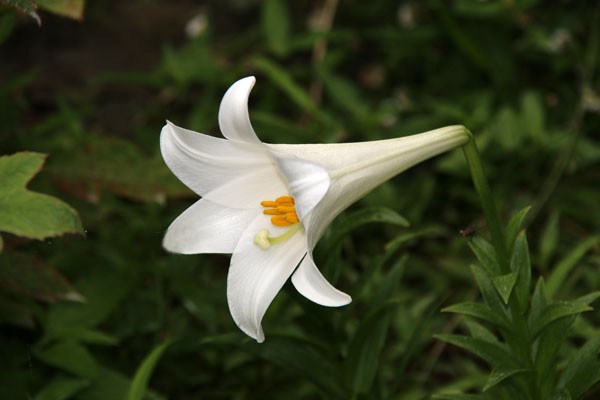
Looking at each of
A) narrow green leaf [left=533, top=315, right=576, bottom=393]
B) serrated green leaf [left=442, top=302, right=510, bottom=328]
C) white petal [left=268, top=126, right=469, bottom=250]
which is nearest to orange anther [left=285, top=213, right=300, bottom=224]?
white petal [left=268, top=126, right=469, bottom=250]

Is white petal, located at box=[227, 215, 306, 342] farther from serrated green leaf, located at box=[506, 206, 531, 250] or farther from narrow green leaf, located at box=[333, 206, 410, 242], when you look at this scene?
serrated green leaf, located at box=[506, 206, 531, 250]

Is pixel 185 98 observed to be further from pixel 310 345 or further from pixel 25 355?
pixel 310 345

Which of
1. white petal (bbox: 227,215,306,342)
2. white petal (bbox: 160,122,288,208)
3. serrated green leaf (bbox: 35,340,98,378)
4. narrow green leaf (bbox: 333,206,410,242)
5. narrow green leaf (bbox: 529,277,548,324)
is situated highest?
white petal (bbox: 160,122,288,208)

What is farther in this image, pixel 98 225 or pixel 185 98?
pixel 185 98

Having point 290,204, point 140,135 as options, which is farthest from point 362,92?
point 290,204

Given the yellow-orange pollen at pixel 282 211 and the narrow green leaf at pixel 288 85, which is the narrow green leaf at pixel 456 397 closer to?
the yellow-orange pollen at pixel 282 211

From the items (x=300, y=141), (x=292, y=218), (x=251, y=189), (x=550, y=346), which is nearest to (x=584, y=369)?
(x=550, y=346)

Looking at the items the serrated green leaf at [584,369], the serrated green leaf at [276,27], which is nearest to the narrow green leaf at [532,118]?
the serrated green leaf at [276,27]

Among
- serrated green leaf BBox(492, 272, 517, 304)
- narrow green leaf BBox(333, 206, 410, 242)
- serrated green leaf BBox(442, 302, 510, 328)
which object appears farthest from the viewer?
narrow green leaf BBox(333, 206, 410, 242)
